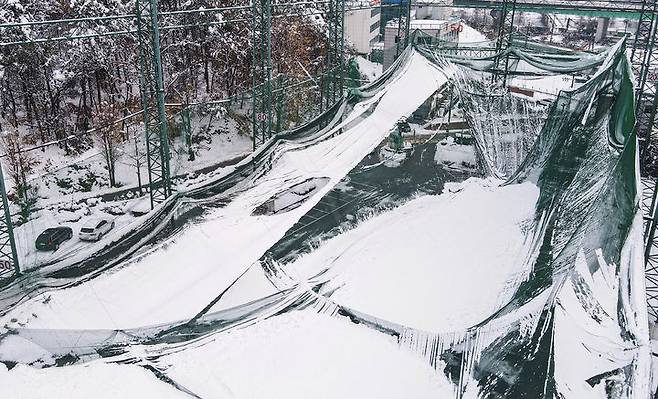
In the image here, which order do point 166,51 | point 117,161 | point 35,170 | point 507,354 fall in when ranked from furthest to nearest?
point 166,51 < point 117,161 < point 35,170 < point 507,354

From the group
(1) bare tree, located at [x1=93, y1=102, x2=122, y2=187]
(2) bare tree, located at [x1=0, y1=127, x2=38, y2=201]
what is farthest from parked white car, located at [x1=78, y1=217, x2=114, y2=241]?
A: (1) bare tree, located at [x1=93, y1=102, x2=122, y2=187]

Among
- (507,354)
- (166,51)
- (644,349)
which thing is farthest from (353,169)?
(166,51)

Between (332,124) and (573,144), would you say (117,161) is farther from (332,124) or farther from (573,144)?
(573,144)

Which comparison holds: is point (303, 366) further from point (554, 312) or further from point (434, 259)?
point (434, 259)

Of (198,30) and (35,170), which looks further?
(198,30)

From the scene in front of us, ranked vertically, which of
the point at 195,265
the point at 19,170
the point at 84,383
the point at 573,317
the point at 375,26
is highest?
the point at 375,26

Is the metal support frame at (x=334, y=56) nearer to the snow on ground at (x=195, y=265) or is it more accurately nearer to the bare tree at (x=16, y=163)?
the snow on ground at (x=195, y=265)

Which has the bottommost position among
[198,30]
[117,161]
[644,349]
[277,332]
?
[117,161]

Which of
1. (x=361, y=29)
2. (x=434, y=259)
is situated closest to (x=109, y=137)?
(x=434, y=259)
